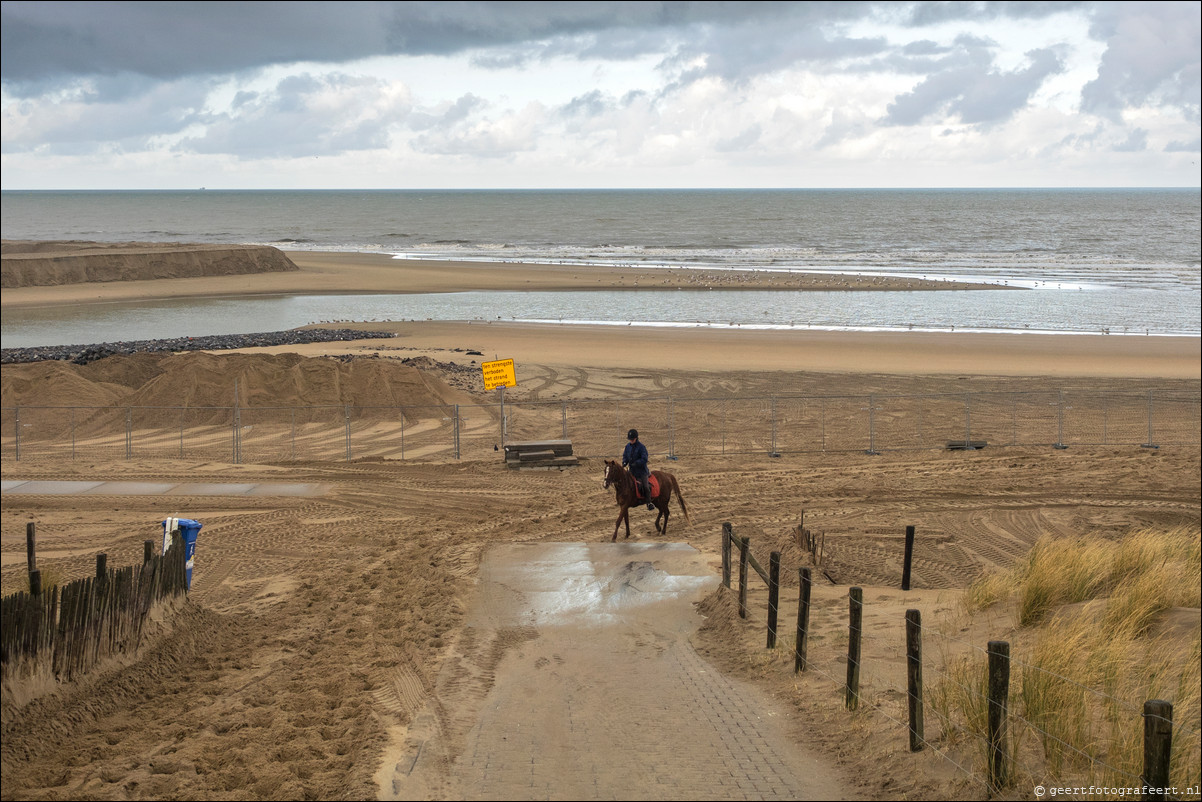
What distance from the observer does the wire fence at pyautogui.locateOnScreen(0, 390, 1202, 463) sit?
25.7 m

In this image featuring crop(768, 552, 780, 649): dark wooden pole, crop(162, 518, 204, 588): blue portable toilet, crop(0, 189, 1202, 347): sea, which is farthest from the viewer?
crop(0, 189, 1202, 347): sea

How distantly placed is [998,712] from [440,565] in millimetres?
10329

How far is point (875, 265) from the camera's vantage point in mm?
86312

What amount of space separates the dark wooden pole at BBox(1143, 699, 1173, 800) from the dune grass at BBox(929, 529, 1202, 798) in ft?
2.21

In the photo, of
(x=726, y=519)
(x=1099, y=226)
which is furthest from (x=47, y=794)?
(x=1099, y=226)

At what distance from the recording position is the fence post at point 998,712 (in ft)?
22.4

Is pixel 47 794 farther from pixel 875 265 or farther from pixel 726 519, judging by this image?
pixel 875 265

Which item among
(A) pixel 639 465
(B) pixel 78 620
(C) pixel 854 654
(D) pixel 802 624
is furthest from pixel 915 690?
(A) pixel 639 465

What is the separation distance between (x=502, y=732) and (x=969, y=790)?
391 centimetres

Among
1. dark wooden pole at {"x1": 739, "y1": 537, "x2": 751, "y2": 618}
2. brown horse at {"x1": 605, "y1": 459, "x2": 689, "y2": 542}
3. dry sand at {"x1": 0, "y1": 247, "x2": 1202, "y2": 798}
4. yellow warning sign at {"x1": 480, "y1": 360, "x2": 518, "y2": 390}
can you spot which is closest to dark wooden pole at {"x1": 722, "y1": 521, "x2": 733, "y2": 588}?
dry sand at {"x1": 0, "y1": 247, "x2": 1202, "y2": 798}

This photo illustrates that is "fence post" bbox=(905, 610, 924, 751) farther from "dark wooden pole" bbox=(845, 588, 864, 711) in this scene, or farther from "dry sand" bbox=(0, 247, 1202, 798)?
"dark wooden pole" bbox=(845, 588, 864, 711)

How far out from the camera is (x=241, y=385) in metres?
30.1

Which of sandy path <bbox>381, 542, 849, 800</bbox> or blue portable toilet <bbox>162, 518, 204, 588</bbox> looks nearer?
sandy path <bbox>381, 542, 849, 800</bbox>

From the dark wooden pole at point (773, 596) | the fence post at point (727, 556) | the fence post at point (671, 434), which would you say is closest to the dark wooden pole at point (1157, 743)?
the dark wooden pole at point (773, 596)
